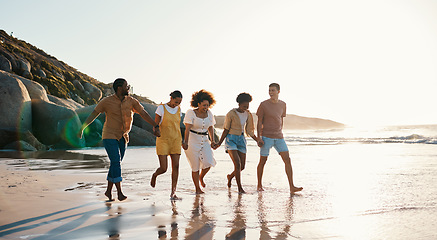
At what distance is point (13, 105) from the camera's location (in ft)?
56.8

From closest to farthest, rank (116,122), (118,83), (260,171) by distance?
1. (116,122)
2. (118,83)
3. (260,171)

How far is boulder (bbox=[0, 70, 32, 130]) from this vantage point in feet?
55.7

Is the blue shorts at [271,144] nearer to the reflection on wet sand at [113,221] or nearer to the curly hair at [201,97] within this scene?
the curly hair at [201,97]

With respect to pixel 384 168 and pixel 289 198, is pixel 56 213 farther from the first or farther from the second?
pixel 384 168

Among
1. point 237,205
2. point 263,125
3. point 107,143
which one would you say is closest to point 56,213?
point 107,143

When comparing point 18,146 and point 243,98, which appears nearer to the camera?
point 243,98

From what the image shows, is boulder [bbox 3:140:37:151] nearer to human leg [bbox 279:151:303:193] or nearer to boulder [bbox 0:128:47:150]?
boulder [bbox 0:128:47:150]

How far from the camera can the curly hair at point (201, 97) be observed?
292 inches

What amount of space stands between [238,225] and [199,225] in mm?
440

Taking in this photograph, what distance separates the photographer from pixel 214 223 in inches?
183

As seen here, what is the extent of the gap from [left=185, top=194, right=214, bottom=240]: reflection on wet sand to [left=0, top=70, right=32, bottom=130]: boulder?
14.0 meters

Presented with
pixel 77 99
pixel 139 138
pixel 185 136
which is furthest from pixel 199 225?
pixel 77 99

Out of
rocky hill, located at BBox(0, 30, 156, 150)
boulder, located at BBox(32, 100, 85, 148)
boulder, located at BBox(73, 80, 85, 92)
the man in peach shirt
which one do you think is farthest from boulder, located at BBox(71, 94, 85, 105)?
the man in peach shirt

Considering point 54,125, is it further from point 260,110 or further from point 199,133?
point 260,110
